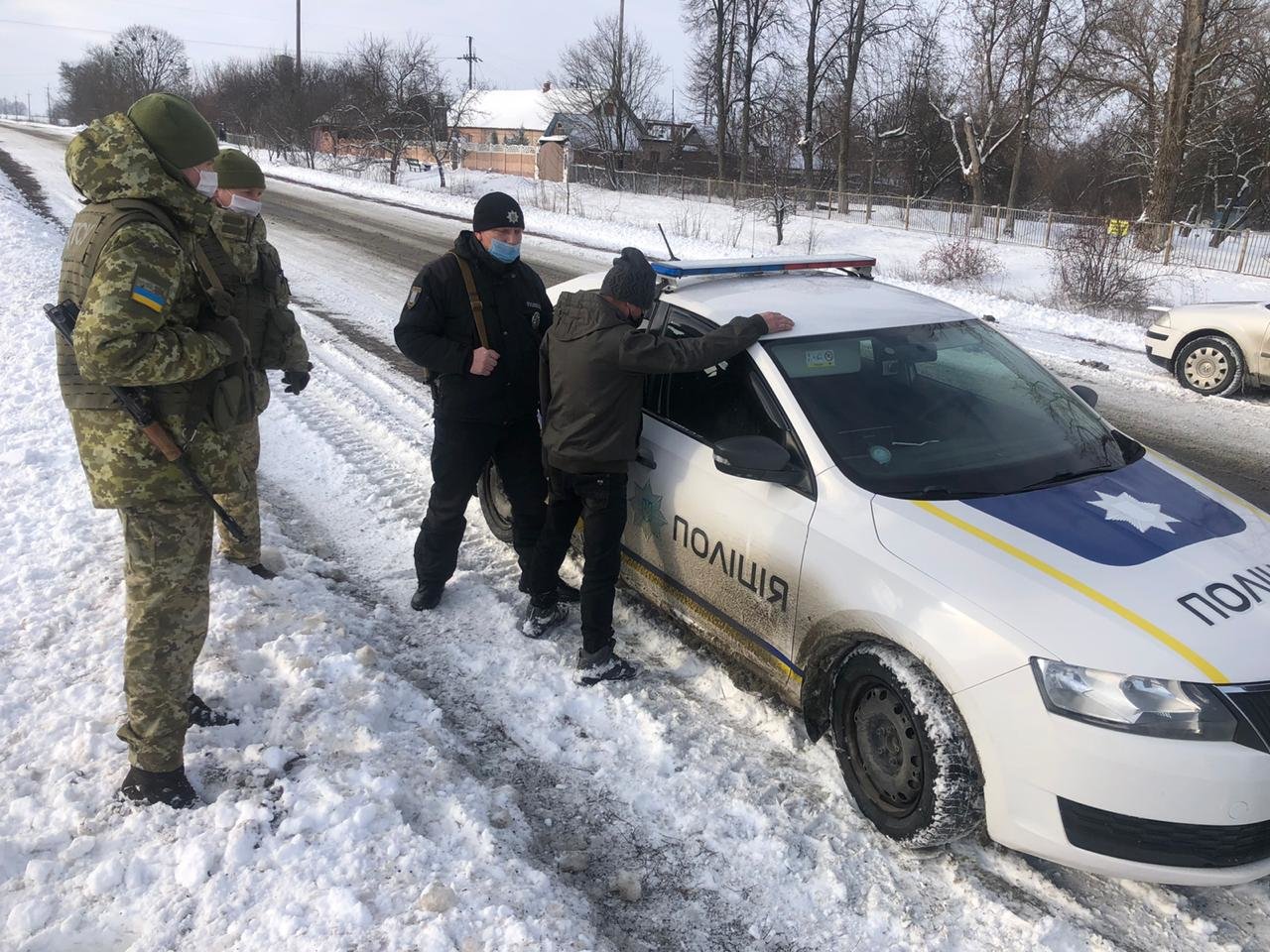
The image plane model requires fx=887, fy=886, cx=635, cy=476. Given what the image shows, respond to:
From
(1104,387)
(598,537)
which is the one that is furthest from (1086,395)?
(1104,387)

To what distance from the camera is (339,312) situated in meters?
10.8

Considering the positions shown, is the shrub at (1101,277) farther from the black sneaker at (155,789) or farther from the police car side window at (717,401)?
the black sneaker at (155,789)

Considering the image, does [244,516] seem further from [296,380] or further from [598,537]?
[598,537]

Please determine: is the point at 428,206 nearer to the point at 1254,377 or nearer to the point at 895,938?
the point at 1254,377

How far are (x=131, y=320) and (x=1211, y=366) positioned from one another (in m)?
9.64

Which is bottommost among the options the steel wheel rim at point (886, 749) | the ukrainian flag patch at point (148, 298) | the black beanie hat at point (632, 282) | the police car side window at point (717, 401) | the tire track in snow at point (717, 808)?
the tire track in snow at point (717, 808)

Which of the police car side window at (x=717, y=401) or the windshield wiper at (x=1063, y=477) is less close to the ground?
the police car side window at (x=717, y=401)

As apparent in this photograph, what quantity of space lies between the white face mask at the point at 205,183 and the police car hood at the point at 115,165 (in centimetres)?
15

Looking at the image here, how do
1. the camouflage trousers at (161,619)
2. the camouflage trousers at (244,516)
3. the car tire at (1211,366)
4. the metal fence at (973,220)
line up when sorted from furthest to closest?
the metal fence at (973,220) → the car tire at (1211,366) → the camouflage trousers at (244,516) → the camouflage trousers at (161,619)

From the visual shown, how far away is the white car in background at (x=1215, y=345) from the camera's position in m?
8.56

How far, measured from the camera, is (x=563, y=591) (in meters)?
4.52

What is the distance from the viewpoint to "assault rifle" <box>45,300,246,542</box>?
8.61ft

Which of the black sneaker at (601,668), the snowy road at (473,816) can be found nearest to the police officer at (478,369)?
the snowy road at (473,816)

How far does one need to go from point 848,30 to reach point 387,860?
44283mm
